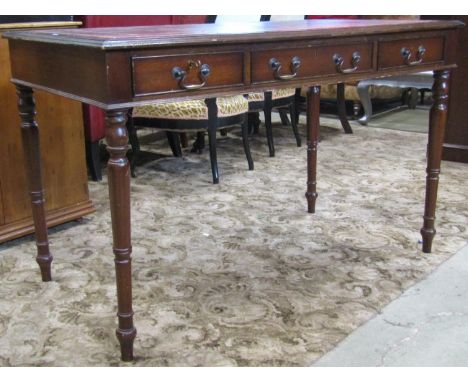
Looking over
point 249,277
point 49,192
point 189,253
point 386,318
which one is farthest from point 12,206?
point 386,318

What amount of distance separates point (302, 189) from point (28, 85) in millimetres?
1778

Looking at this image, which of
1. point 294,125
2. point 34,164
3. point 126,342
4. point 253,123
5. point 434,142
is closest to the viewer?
point 126,342

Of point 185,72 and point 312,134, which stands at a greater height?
point 185,72

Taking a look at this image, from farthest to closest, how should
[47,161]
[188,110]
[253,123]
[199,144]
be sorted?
[253,123] < [199,144] < [188,110] < [47,161]

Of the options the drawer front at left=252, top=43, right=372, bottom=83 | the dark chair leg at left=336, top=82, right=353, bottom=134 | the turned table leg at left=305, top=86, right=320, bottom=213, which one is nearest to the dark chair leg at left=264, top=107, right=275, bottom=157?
the dark chair leg at left=336, top=82, right=353, bottom=134

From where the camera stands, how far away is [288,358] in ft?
5.35

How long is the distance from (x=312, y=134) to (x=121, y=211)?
1385 mm

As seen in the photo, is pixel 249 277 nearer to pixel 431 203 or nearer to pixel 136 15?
pixel 431 203

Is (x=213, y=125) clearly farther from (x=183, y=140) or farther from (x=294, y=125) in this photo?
(x=294, y=125)

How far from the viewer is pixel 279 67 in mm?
1666

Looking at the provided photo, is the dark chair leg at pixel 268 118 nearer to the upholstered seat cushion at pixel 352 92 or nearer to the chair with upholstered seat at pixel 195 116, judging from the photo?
the chair with upholstered seat at pixel 195 116

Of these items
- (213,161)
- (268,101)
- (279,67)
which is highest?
(279,67)

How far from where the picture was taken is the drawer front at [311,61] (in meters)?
1.63

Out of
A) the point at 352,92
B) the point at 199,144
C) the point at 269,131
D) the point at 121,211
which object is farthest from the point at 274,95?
the point at 121,211
